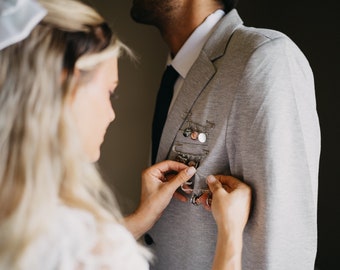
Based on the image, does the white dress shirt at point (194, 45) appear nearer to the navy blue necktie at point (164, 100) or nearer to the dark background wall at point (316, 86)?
the navy blue necktie at point (164, 100)

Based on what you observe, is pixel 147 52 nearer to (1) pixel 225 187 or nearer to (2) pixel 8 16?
(1) pixel 225 187

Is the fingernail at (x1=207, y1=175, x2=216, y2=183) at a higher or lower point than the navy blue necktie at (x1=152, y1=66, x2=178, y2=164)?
lower

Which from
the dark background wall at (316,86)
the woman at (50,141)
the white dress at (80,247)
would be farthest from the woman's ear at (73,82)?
the dark background wall at (316,86)

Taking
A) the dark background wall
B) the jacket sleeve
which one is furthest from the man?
the dark background wall

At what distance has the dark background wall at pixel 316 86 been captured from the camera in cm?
128

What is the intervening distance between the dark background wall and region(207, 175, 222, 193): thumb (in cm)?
65

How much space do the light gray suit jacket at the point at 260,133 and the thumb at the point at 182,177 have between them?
0.02 meters

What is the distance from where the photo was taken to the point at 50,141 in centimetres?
59

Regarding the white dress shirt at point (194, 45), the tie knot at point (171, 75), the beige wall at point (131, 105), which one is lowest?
the beige wall at point (131, 105)

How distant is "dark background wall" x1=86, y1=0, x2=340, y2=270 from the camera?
50.3 inches

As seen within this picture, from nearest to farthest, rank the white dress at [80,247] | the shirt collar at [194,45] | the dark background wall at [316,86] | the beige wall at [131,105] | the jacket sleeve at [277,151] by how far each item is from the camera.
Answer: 1. the white dress at [80,247]
2. the jacket sleeve at [277,151]
3. the shirt collar at [194,45]
4. the dark background wall at [316,86]
5. the beige wall at [131,105]

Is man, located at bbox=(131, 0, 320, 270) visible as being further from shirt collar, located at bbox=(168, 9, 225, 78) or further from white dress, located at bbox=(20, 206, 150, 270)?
white dress, located at bbox=(20, 206, 150, 270)

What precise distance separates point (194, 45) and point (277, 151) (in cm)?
43

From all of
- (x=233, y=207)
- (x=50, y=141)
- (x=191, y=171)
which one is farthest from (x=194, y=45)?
(x=50, y=141)
